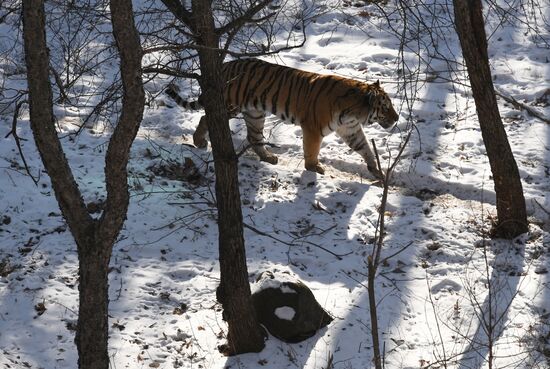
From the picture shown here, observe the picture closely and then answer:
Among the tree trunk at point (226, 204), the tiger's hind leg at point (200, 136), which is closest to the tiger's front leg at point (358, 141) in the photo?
the tiger's hind leg at point (200, 136)

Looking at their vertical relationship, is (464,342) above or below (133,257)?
below

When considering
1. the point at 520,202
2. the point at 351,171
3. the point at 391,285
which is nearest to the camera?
the point at 391,285

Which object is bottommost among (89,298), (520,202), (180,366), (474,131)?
(180,366)

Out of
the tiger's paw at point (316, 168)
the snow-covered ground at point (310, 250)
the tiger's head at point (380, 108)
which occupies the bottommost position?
the snow-covered ground at point (310, 250)

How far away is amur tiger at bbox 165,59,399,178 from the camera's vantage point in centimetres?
797

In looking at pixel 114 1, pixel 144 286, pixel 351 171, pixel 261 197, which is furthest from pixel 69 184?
pixel 351 171

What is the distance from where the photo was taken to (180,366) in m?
5.18

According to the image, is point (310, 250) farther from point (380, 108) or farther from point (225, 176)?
point (380, 108)

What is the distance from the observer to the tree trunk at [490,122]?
615cm

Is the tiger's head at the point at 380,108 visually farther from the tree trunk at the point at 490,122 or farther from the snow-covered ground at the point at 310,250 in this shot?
the tree trunk at the point at 490,122

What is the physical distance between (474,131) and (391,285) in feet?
11.5

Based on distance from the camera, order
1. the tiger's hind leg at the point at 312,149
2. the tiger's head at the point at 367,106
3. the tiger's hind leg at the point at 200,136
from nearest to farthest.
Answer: the tiger's head at the point at 367,106 → the tiger's hind leg at the point at 312,149 → the tiger's hind leg at the point at 200,136

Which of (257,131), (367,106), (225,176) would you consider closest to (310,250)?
(225,176)

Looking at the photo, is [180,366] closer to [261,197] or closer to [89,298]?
[89,298]
